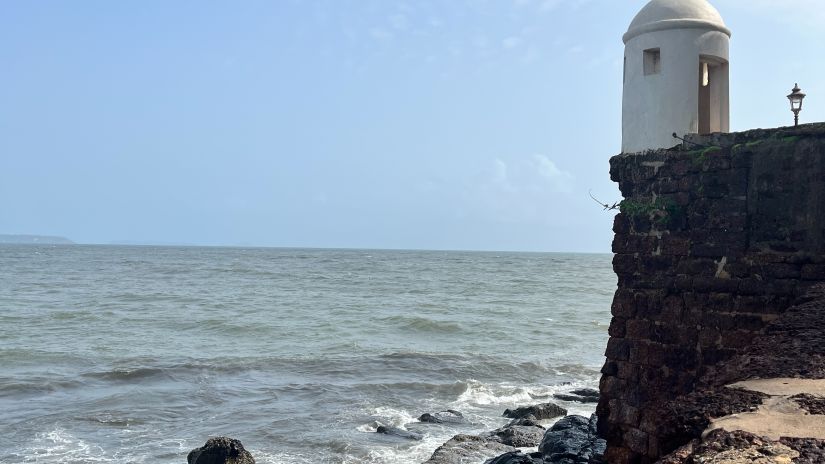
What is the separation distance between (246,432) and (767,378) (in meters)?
10.2

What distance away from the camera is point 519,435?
12.6m

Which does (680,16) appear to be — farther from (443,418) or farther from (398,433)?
(443,418)

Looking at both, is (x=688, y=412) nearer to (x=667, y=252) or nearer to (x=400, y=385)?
(x=667, y=252)

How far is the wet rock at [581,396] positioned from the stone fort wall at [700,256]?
727 centimetres

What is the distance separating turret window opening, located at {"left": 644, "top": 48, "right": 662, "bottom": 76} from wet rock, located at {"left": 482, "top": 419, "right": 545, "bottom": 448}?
21.0 feet

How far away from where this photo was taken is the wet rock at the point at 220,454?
10453 mm

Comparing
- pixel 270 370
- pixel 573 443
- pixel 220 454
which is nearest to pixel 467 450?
pixel 573 443

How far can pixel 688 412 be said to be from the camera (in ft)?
14.0

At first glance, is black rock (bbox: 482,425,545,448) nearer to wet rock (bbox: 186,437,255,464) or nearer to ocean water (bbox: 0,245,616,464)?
ocean water (bbox: 0,245,616,464)

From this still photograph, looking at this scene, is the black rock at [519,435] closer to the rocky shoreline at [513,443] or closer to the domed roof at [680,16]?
the rocky shoreline at [513,443]

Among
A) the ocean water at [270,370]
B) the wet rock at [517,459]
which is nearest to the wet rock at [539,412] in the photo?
the ocean water at [270,370]

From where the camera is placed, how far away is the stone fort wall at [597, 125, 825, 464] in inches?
279

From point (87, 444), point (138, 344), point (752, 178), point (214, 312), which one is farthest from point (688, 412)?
point (214, 312)

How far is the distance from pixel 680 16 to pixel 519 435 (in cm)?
717
